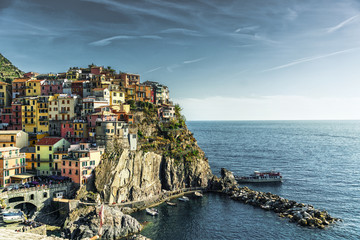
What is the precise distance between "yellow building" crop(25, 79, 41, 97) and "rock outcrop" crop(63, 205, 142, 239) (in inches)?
2351

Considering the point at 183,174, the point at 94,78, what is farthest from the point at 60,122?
the point at 183,174

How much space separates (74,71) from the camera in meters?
113

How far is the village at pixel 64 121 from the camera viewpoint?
7244 cm

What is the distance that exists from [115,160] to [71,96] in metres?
32.8

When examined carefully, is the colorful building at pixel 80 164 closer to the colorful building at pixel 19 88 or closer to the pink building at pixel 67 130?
the pink building at pixel 67 130

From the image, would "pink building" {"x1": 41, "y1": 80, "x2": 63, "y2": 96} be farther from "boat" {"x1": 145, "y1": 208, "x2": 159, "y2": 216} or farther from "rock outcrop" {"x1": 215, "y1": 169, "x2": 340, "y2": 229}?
"rock outcrop" {"x1": 215, "y1": 169, "x2": 340, "y2": 229}

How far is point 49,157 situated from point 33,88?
131ft

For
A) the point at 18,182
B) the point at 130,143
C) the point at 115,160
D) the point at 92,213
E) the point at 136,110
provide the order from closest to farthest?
the point at 92,213 → the point at 18,182 → the point at 115,160 → the point at 130,143 → the point at 136,110

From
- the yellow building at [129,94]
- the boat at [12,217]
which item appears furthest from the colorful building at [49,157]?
the yellow building at [129,94]

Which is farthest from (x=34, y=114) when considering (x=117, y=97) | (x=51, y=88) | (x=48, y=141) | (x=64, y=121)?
(x=117, y=97)

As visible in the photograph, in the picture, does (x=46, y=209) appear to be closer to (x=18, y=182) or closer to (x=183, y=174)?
(x=18, y=182)

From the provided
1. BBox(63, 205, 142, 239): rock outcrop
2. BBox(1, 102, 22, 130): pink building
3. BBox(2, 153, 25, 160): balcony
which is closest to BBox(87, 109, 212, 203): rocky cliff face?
BBox(63, 205, 142, 239): rock outcrop

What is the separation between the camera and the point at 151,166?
8794cm

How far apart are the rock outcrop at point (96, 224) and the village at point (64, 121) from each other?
11046mm
